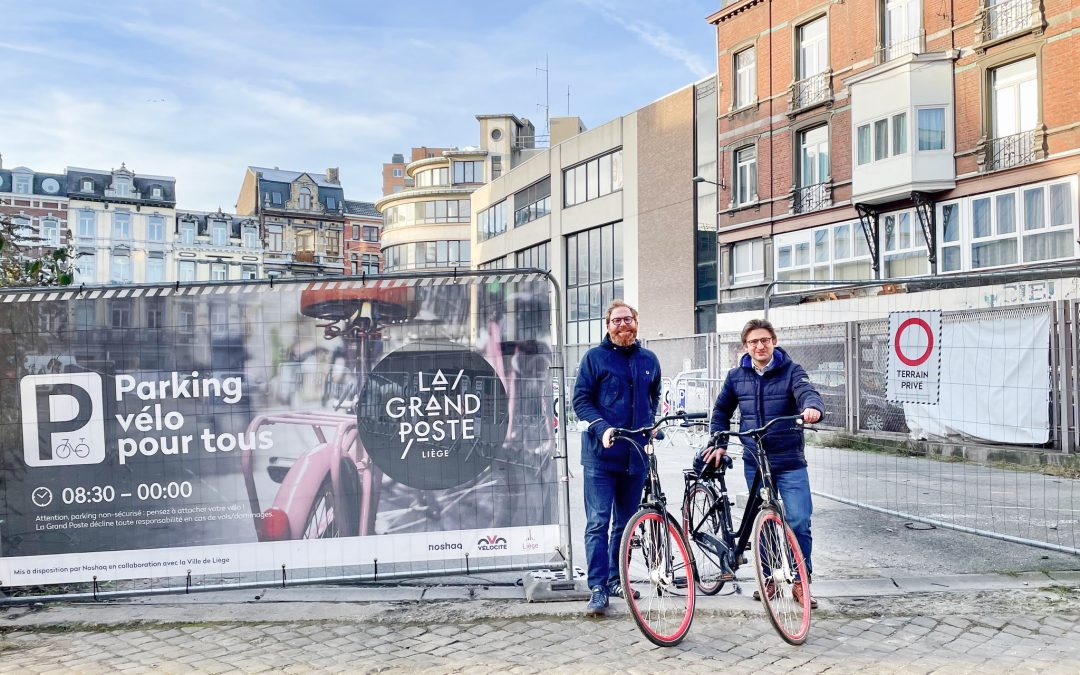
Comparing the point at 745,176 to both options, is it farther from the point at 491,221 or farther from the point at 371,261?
the point at 371,261

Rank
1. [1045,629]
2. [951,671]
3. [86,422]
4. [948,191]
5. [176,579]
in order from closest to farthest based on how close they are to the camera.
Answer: [951,671] → [1045,629] → [86,422] → [176,579] → [948,191]

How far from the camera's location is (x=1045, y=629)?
4.91 m

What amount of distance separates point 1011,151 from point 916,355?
54.3 feet

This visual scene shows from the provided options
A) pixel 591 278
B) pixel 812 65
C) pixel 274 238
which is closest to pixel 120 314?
pixel 812 65

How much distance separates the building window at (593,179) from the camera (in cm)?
4072

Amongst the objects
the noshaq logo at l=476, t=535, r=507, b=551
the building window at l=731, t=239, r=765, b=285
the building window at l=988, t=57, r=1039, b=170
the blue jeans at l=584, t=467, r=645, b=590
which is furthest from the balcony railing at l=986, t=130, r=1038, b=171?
the noshaq logo at l=476, t=535, r=507, b=551

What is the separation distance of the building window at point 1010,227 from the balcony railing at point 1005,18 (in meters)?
3.92

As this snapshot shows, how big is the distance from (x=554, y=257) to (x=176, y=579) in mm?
39698

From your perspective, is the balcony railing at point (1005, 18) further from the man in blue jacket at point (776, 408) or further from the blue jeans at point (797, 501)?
the blue jeans at point (797, 501)

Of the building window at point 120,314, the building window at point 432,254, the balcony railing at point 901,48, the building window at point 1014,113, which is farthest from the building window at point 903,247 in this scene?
the building window at point 432,254

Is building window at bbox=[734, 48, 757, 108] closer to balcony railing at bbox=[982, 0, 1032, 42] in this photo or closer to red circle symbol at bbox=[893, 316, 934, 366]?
balcony railing at bbox=[982, 0, 1032, 42]

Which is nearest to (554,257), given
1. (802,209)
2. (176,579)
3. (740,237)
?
(740,237)

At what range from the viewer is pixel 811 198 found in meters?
27.8

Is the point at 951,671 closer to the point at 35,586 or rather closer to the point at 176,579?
the point at 176,579
